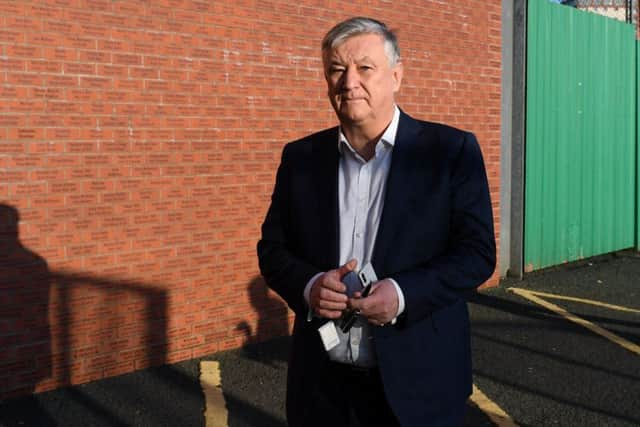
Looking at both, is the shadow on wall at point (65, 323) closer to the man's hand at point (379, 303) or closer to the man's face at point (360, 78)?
the man's face at point (360, 78)

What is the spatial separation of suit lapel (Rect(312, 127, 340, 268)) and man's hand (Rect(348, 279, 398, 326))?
A: 0.26 metres

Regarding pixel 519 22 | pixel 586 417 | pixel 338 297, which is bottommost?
pixel 586 417

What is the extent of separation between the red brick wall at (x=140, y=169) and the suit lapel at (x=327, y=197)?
3185mm

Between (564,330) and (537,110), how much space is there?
3.23 m

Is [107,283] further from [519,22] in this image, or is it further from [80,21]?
[519,22]

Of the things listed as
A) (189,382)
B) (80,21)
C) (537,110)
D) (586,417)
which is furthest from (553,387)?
(537,110)

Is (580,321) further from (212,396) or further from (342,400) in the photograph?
(342,400)

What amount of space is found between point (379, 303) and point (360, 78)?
2.14 ft

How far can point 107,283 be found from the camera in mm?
5492

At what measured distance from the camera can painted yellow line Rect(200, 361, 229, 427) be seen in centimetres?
475

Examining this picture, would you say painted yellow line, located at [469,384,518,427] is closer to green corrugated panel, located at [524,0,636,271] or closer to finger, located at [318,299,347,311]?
finger, located at [318,299,347,311]

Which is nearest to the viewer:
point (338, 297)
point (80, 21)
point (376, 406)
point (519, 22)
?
point (338, 297)

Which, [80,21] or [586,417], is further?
[80,21]

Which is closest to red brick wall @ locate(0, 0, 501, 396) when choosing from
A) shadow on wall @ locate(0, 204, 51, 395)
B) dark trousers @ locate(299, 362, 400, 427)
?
shadow on wall @ locate(0, 204, 51, 395)
